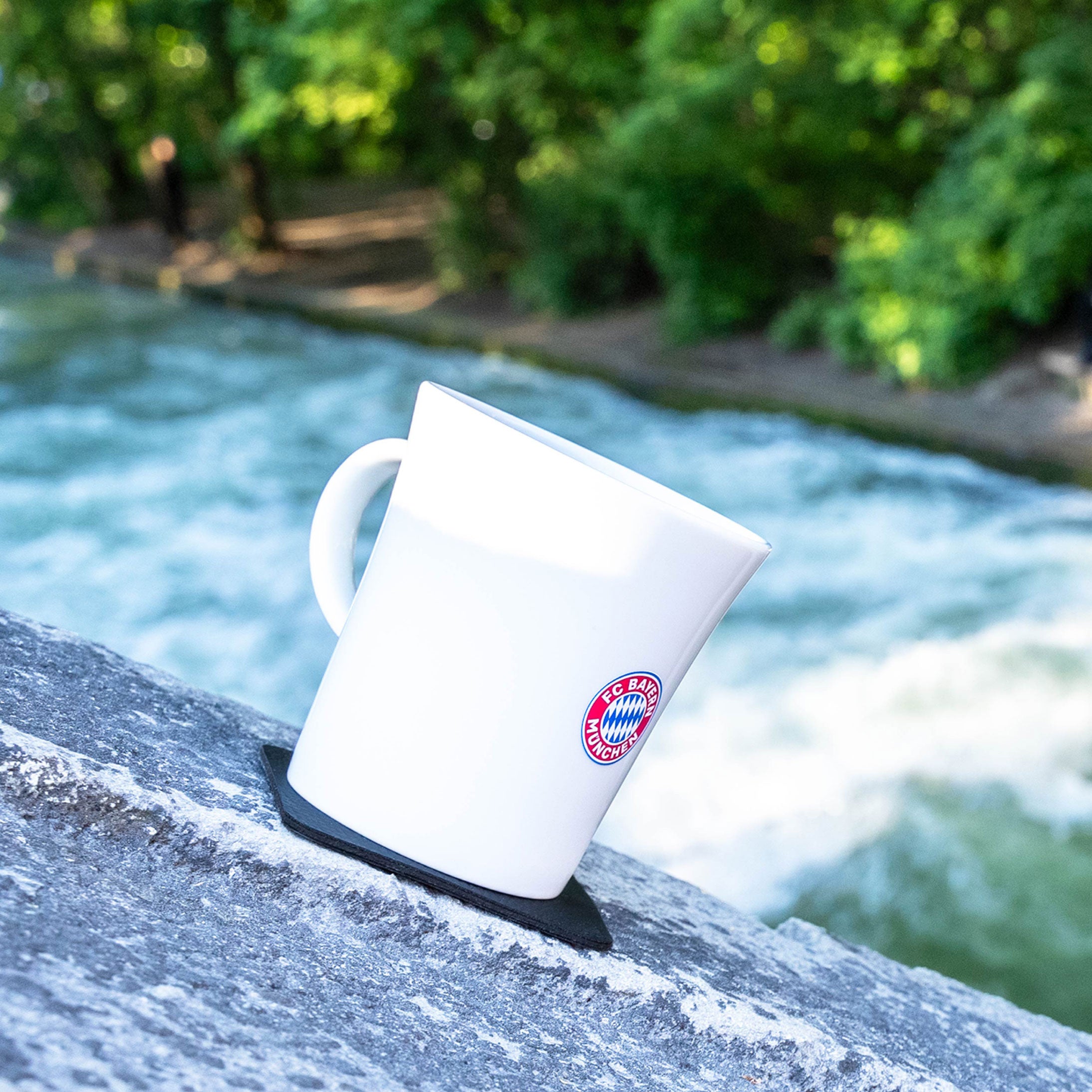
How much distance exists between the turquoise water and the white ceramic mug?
200 centimetres

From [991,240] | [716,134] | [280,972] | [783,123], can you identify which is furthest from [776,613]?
[783,123]

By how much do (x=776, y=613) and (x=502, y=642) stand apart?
4.14m

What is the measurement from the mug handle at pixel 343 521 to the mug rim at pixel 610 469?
0.09 metres

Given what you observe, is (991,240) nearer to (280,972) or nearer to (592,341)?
→ (592,341)

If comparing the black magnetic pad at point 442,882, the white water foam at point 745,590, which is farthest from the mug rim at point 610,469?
the white water foam at point 745,590

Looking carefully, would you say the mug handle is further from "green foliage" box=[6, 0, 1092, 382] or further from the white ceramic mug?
"green foliage" box=[6, 0, 1092, 382]

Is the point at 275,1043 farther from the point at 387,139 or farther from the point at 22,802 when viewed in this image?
the point at 387,139

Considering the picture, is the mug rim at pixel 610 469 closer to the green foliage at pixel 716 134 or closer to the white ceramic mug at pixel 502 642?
the white ceramic mug at pixel 502 642

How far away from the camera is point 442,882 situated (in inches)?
39.9

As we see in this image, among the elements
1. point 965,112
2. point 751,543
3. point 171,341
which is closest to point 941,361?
point 965,112

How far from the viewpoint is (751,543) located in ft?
3.20

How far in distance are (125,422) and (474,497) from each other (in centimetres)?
679

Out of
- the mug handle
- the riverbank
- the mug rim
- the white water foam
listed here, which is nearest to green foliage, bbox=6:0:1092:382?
the riverbank

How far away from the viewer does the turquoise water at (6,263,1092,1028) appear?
3018 mm
